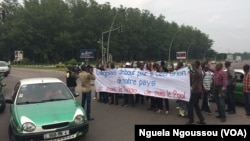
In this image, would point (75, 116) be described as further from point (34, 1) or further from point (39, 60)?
point (34, 1)

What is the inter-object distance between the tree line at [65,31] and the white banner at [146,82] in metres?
57.3

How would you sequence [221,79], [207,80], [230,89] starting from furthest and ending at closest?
1. [207,80]
2. [230,89]
3. [221,79]

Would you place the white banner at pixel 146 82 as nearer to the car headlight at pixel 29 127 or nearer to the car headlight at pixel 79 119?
the car headlight at pixel 79 119

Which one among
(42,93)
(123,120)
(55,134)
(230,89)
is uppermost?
(42,93)

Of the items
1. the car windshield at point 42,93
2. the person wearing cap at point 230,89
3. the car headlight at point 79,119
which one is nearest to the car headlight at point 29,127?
the car headlight at point 79,119

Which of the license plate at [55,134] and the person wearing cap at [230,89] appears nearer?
the license plate at [55,134]

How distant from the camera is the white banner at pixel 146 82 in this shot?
10547mm

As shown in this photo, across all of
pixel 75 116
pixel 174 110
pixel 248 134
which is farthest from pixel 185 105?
pixel 75 116

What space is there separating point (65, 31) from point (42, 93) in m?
75.5

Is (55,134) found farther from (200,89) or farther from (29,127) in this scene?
(200,89)

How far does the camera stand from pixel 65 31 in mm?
82125

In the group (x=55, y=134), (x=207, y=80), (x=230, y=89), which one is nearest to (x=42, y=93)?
(x=55, y=134)

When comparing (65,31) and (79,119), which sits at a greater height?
(65,31)

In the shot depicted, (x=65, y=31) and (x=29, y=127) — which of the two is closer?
(x=29, y=127)
